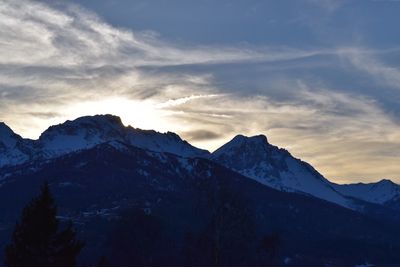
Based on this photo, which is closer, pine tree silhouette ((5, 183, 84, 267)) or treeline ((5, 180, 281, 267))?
pine tree silhouette ((5, 183, 84, 267))

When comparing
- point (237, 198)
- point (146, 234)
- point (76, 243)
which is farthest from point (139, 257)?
point (76, 243)

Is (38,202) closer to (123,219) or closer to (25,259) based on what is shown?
(25,259)

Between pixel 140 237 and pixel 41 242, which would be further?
pixel 140 237

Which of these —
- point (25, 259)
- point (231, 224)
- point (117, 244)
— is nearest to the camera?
point (25, 259)

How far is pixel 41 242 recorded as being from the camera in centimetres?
6025

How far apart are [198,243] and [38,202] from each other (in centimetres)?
11359

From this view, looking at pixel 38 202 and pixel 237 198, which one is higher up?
pixel 237 198

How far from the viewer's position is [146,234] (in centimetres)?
17288

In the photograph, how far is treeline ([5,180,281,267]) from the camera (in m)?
→ 60.1

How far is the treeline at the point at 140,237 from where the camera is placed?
6009cm

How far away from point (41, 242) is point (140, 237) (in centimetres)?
11172

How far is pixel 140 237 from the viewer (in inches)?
6727

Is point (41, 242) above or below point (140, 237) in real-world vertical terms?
below

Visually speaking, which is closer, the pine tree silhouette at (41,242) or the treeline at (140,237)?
the pine tree silhouette at (41,242)
